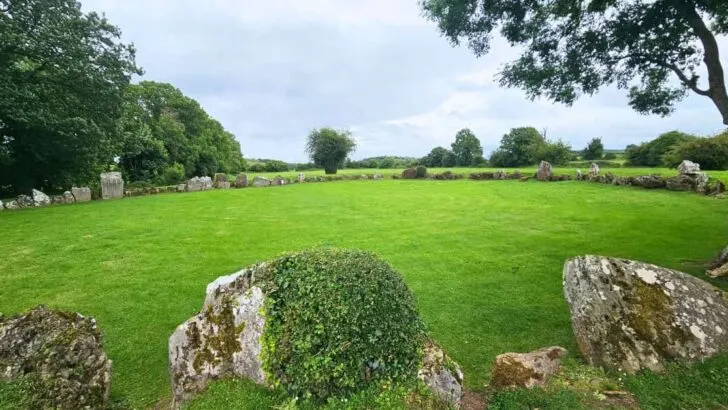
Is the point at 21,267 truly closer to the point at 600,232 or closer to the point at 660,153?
the point at 600,232

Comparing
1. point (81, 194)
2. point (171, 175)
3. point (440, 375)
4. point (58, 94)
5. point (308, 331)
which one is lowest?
point (440, 375)

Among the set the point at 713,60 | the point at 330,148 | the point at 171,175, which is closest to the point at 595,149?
the point at 330,148

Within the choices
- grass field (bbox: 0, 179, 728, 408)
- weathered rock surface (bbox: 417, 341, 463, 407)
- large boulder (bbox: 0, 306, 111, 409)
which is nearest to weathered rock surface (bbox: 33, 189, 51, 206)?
grass field (bbox: 0, 179, 728, 408)

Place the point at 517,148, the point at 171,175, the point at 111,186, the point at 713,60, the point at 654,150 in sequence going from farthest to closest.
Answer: the point at 517,148 → the point at 654,150 → the point at 171,175 → the point at 111,186 → the point at 713,60

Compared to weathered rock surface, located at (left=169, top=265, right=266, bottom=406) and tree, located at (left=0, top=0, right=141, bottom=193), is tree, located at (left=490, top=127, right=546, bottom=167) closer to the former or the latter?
tree, located at (left=0, top=0, right=141, bottom=193)

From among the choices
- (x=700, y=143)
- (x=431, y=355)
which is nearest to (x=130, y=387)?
(x=431, y=355)

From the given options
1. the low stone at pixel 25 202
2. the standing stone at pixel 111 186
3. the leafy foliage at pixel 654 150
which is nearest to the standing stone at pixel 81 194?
the standing stone at pixel 111 186

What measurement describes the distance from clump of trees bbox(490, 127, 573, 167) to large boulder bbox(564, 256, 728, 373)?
3775 centimetres

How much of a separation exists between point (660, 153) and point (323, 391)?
129ft

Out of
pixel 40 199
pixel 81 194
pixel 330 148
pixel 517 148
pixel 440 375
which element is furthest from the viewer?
pixel 517 148

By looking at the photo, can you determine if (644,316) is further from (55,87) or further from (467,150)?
(467,150)

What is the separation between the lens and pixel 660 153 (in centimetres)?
3192

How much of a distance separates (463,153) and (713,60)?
158ft

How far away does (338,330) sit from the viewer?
2.98 meters
